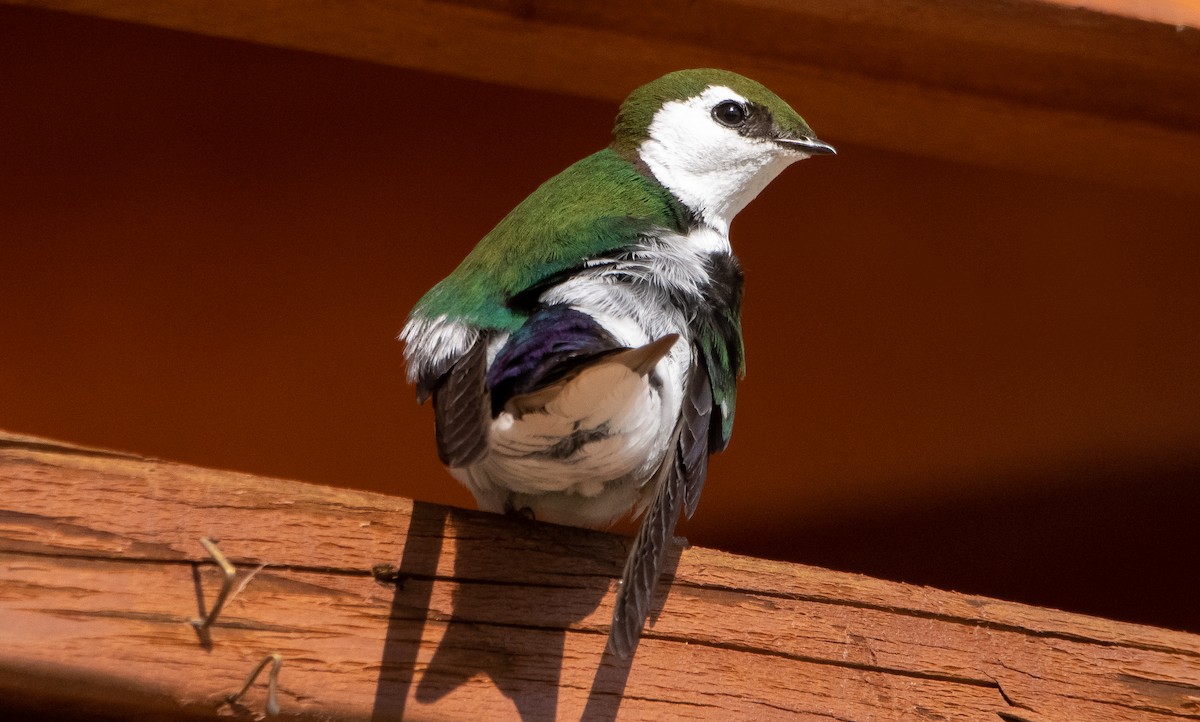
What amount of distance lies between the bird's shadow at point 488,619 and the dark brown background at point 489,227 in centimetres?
97

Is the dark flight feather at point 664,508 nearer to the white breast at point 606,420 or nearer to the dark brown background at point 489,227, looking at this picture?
the white breast at point 606,420

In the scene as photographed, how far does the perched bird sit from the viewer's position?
1.06 meters

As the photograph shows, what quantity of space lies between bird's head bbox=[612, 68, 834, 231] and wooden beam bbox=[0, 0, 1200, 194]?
0.18 feet

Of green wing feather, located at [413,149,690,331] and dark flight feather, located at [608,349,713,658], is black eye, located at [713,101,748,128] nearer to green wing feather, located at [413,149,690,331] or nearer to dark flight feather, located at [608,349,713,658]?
green wing feather, located at [413,149,690,331]

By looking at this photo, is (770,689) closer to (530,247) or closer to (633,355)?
(633,355)

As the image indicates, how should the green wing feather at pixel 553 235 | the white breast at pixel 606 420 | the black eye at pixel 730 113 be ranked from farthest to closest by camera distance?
the black eye at pixel 730 113 → the green wing feather at pixel 553 235 → the white breast at pixel 606 420

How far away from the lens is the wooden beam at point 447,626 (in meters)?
1.00

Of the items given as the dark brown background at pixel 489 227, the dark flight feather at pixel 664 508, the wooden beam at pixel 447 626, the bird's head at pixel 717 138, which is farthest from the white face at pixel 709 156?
the wooden beam at pixel 447 626

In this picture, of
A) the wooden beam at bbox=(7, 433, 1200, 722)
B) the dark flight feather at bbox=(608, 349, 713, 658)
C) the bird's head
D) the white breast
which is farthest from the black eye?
the wooden beam at bbox=(7, 433, 1200, 722)

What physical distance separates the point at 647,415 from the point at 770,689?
28cm

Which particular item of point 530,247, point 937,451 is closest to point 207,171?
point 530,247

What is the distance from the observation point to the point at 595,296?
125 cm

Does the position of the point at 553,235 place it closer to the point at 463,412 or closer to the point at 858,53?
the point at 463,412

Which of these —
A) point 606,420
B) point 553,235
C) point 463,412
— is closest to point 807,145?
point 553,235
